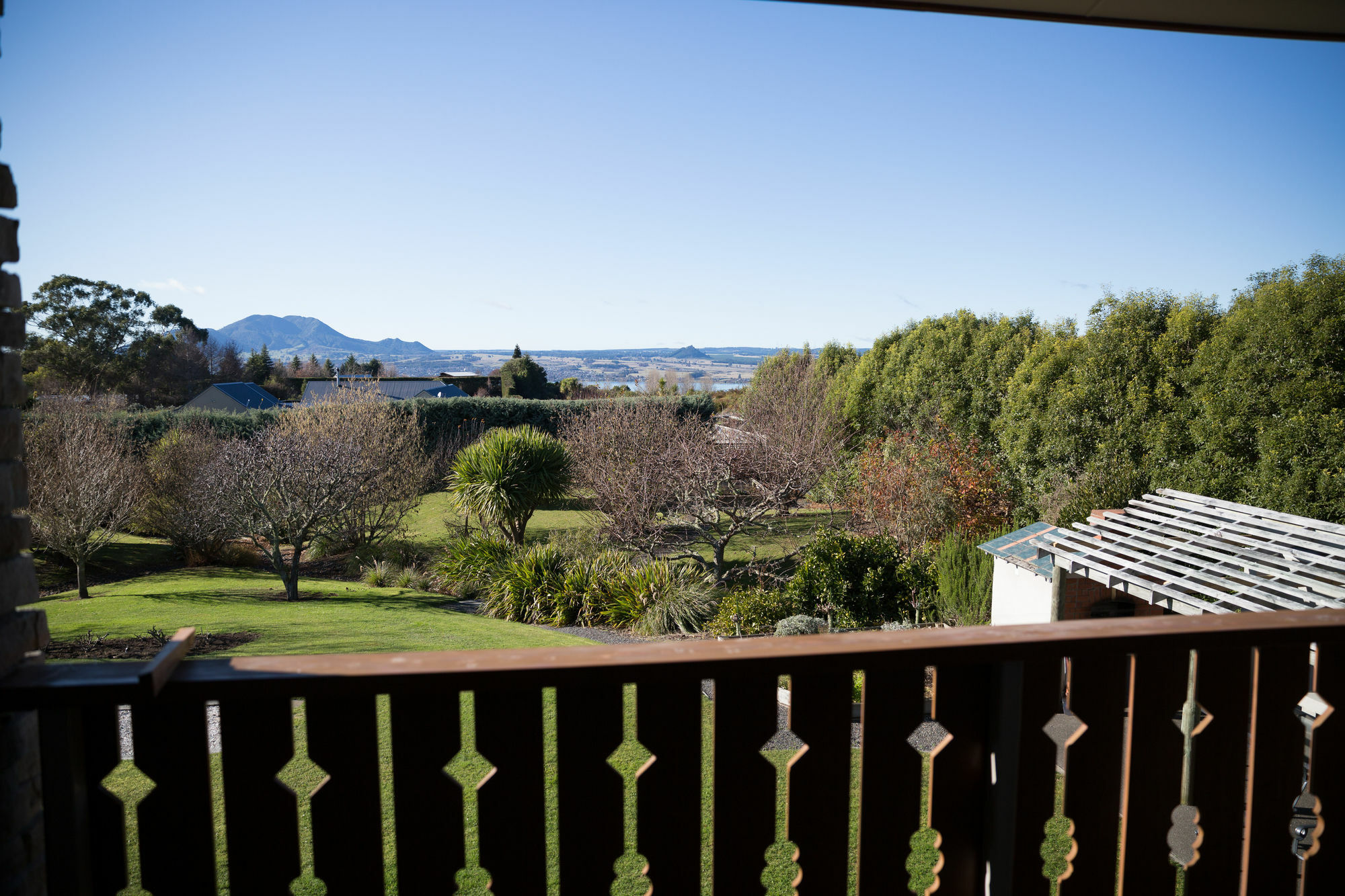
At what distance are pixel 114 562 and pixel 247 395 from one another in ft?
52.0

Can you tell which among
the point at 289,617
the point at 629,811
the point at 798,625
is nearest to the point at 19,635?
the point at 629,811

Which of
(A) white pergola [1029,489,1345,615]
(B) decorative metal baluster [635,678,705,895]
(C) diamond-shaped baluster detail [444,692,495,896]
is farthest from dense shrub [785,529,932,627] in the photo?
(B) decorative metal baluster [635,678,705,895]

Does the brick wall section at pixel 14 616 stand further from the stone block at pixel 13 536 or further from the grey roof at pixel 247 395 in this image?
the grey roof at pixel 247 395

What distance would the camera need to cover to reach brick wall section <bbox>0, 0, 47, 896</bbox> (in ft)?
3.20

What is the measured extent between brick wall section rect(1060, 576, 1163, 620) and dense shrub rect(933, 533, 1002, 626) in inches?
35.4

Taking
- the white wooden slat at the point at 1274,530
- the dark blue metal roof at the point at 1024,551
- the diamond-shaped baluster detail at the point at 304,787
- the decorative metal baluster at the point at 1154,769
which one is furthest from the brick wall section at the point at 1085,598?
the diamond-shaped baluster detail at the point at 304,787

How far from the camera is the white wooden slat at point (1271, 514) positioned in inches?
221

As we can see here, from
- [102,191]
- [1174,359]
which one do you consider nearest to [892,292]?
[1174,359]

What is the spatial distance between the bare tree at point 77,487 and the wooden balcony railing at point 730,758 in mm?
9519

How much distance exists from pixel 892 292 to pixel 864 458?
12.7 meters

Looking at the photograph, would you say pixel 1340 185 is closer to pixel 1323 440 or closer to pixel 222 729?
pixel 1323 440

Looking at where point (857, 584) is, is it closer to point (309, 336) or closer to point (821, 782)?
point (821, 782)

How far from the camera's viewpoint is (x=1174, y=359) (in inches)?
357

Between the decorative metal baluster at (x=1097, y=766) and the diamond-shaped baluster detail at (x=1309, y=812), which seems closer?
the decorative metal baluster at (x=1097, y=766)
